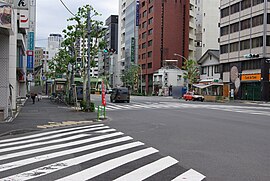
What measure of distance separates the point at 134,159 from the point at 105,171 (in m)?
1.57

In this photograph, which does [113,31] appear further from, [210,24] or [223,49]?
[223,49]

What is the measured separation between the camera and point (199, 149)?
1126 centimetres

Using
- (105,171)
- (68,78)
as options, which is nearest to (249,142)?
(105,171)

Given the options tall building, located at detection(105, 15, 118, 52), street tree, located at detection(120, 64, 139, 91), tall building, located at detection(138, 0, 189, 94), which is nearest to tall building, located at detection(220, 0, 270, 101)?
tall building, located at detection(138, 0, 189, 94)

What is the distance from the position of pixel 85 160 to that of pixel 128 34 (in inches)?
4578

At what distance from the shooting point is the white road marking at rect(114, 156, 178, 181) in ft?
24.6

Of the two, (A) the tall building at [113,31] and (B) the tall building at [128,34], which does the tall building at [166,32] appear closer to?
(B) the tall building at [128,34]

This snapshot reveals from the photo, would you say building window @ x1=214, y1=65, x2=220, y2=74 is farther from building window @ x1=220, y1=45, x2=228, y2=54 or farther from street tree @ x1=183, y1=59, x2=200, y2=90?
street tree @ x1=183, y1=59, x2=200, y2=90

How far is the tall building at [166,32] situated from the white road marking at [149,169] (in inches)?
3433

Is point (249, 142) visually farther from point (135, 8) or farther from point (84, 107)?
point (135, 8)

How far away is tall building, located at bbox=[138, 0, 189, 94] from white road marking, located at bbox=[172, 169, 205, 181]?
88.4 m

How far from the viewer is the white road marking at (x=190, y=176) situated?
24.3 feet

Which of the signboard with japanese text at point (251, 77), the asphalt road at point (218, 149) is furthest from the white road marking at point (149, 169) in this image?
the signboard with japanese text at point (251, 77)

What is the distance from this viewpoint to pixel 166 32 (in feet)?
316
